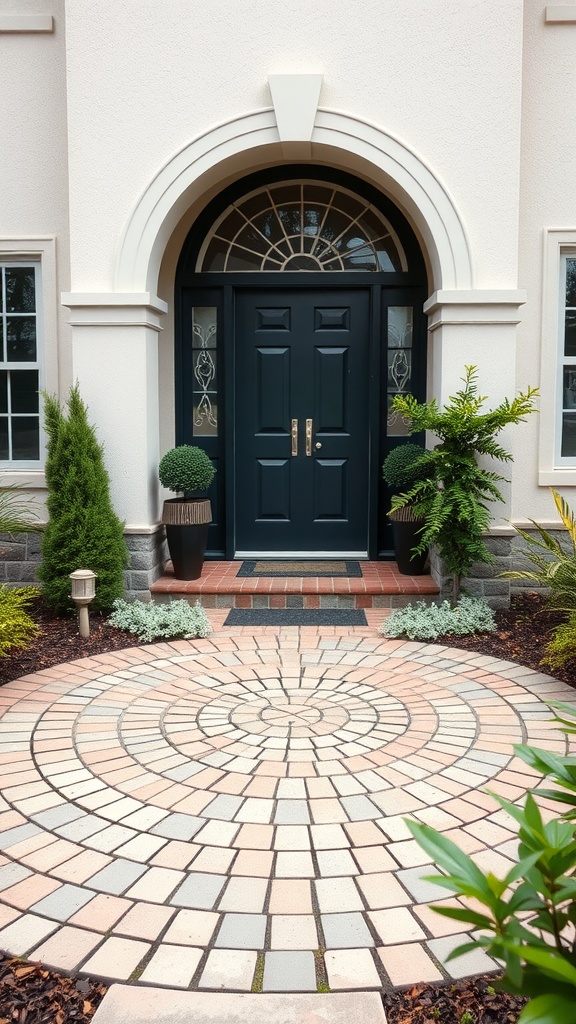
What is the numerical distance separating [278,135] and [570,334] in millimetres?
2664

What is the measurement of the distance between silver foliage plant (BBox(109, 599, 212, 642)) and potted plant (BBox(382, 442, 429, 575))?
65.2 inches

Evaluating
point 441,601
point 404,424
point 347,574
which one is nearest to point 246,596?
point 347,574

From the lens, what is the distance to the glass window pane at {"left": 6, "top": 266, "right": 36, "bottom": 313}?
21.3 ft

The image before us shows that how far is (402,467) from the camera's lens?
6145 millimetres

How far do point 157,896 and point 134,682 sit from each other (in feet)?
6.61

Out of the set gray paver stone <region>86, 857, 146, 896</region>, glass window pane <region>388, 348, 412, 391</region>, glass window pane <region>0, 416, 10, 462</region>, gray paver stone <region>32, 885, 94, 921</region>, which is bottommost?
gray paver stone <region>32, 885, 94, 921</region>

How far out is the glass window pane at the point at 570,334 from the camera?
628 cm

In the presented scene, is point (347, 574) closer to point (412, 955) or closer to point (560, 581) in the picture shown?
point (560, 581)

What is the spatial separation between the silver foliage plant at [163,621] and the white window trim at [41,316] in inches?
64.7

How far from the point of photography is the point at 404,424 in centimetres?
674

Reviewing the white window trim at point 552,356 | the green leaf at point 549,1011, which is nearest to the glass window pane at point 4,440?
the white window trim at point 552,356

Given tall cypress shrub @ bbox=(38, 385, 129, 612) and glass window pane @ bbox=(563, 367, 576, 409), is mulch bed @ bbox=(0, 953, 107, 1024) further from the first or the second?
glass window pane @ bbox=(563, 367, 576, 409)

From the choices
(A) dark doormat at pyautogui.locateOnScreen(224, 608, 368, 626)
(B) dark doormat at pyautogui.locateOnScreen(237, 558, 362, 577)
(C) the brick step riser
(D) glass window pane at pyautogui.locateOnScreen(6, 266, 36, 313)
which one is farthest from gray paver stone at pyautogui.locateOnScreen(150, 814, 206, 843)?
(D) glass window pane at pyautogui.locateOnScreen(6, 266, 36, 313)

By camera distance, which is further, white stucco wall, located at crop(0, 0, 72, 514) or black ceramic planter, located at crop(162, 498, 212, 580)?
white stucco wall, located at crop(0, 0, 72, 514)
